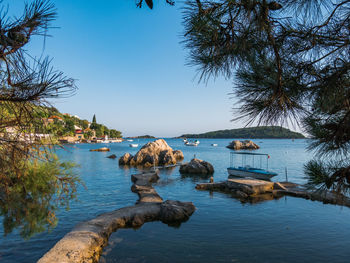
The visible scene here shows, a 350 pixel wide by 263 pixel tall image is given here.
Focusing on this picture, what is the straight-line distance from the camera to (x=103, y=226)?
32.5 feet

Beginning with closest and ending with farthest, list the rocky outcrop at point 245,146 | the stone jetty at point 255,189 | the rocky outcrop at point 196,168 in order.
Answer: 1. the stone jetty at point 255,189
2. the rocky outcrop at point 196,168
3. the rocky outcrop at point 245,146

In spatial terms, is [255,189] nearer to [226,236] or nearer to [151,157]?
[226,236]

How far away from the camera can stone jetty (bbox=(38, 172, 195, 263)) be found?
23.6 feet

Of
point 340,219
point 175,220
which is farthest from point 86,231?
point 340,219

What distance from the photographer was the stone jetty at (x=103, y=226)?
23.6 feet

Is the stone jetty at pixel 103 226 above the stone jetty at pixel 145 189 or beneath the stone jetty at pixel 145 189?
above

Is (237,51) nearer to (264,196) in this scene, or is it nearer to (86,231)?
(86,231)

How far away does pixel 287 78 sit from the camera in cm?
360

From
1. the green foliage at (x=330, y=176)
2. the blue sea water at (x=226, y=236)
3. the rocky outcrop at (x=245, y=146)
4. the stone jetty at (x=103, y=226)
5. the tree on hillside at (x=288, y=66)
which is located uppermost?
the tree on hillside at (x=288, y=66)

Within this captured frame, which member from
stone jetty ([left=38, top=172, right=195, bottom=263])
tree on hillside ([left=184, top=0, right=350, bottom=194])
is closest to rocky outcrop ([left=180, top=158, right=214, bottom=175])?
stone jetty ([left=38, top=172, right=195, bottom=263])

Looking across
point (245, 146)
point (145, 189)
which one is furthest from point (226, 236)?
point (245, 146)

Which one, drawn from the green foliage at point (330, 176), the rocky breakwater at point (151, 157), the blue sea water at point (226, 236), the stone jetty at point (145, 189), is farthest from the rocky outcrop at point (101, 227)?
the rocky breakwater at point (151, 157)

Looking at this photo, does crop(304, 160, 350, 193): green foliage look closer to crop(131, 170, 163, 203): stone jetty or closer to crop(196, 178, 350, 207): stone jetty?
crop(131, 170, 163, 203): stone jetty

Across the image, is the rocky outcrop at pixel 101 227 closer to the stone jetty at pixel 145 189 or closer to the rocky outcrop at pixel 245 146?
the stone jetty at pixel 145 189
